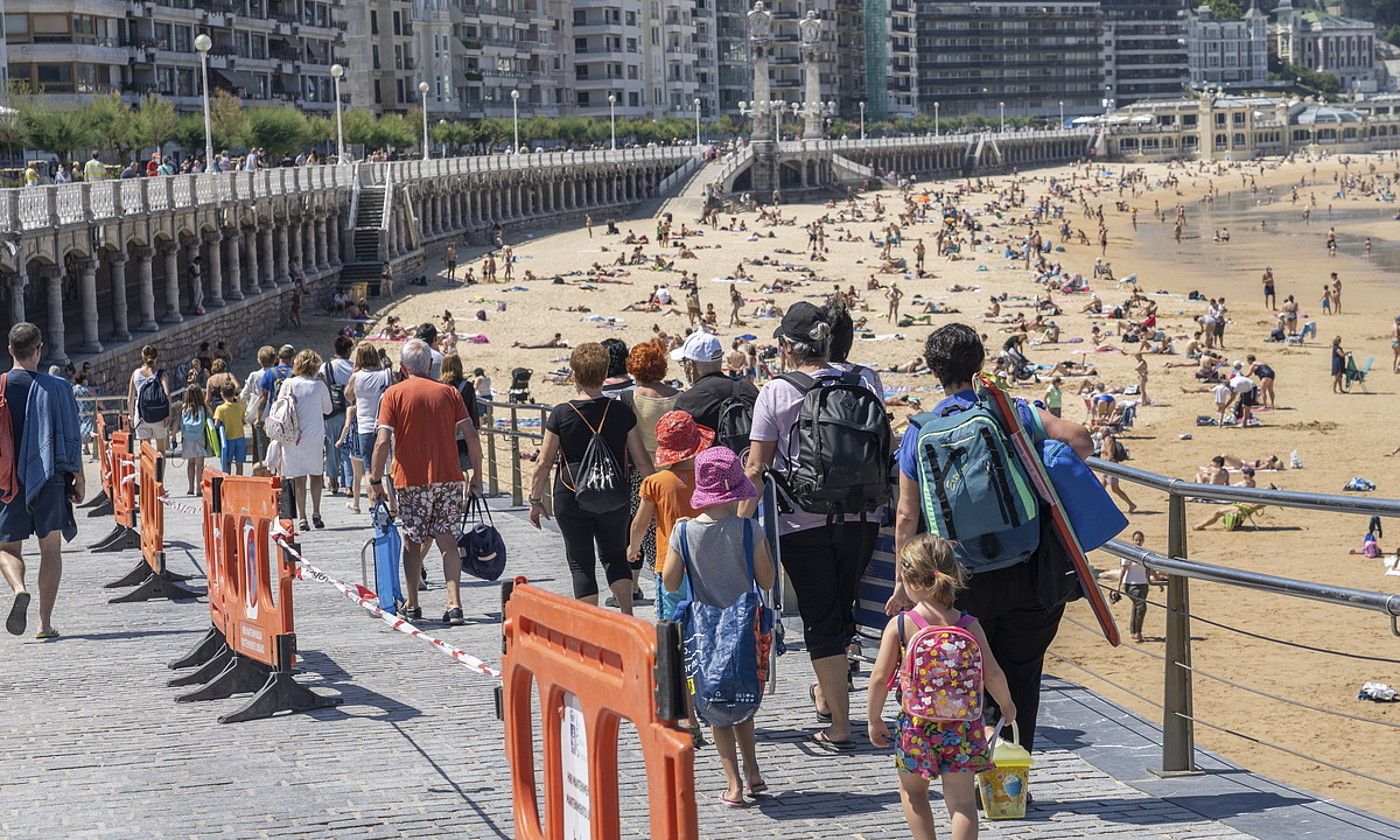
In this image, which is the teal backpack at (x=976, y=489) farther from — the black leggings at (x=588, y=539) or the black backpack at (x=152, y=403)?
the black backpack at (x=152, y=403)

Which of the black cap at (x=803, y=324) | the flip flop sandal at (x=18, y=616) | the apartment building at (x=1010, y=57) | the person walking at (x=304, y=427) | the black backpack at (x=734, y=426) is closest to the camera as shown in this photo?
the black cap at (x=803, y=324)

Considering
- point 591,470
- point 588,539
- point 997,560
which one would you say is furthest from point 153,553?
point 997,560

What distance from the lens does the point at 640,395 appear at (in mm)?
8992

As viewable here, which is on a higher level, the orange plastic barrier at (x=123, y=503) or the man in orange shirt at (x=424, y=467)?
the man in orange shirt at (x=424, y=467)

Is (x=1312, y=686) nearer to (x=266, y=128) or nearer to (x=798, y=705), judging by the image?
(x=798, y=705)

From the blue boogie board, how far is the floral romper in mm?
5079

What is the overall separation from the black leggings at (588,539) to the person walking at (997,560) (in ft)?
8.92

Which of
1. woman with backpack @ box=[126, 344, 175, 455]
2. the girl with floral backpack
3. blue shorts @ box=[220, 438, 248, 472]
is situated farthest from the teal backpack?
woman with backpack @ box=[126, 344, 175, 455]

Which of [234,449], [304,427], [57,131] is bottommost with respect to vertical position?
[234,449]

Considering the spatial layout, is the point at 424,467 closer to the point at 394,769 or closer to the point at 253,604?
the point at 253,604

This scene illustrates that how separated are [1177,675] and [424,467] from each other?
449cm

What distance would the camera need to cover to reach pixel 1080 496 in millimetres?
6000

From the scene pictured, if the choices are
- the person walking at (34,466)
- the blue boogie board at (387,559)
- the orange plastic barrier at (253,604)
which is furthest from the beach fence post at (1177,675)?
the person walking at (34,466)

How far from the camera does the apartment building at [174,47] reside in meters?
66.6
